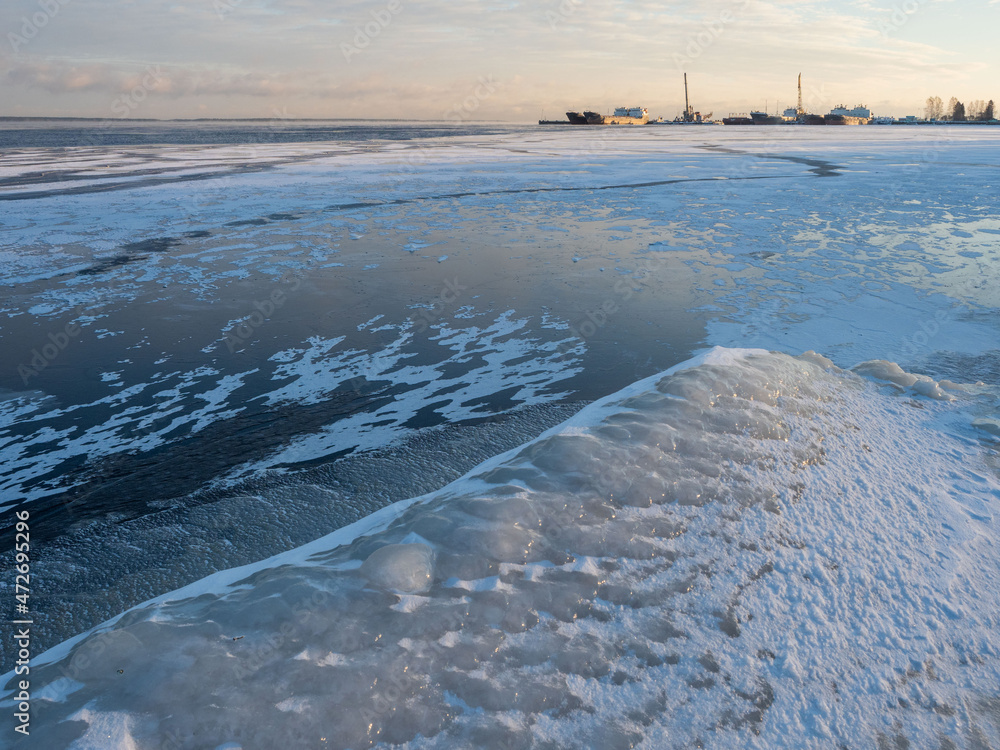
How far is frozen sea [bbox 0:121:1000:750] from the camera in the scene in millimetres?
1629

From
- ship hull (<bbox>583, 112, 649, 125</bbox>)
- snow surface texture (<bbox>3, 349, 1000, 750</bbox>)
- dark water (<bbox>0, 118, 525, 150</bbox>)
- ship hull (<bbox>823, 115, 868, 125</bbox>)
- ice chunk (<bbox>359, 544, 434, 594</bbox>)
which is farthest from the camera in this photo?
ship hull (<bbox>583, 112, 649, 125</bbox>)

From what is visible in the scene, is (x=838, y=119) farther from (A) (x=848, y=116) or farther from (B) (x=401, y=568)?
(B) (x=401, y=568)

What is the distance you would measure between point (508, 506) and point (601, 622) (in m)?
0.58

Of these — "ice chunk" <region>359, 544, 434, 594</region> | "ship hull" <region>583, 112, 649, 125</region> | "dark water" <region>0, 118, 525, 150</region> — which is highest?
"ship hull" <region>583, 112, 649, 125</region>

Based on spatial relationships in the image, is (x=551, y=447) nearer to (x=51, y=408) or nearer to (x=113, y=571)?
(x=113, y=571)

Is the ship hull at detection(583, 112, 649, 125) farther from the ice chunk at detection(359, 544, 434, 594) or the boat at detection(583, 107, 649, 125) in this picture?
the ice chunk at detection(359, 544, 434, 594)

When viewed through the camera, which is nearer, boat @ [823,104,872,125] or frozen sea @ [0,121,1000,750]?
frozen sea @ [0,121,1000,750]

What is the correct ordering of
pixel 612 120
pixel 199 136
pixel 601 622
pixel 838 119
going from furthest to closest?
pixel 612 120 → pixel 838 119 → pixel 199 136 → pixel 601 622

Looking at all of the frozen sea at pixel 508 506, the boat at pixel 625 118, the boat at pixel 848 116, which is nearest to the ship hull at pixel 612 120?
the boat at pixel 625 118

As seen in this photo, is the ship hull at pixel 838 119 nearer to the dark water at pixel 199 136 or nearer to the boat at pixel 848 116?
the boat at pixel 848 116

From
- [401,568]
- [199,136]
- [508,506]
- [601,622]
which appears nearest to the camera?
[601,622]

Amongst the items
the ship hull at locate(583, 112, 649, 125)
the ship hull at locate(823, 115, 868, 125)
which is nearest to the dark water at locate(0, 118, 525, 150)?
the ship hull at locate(583, 112, 649, 125)

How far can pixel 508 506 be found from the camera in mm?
2312

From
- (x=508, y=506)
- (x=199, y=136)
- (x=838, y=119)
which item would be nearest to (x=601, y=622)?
(x=508, y=506)
